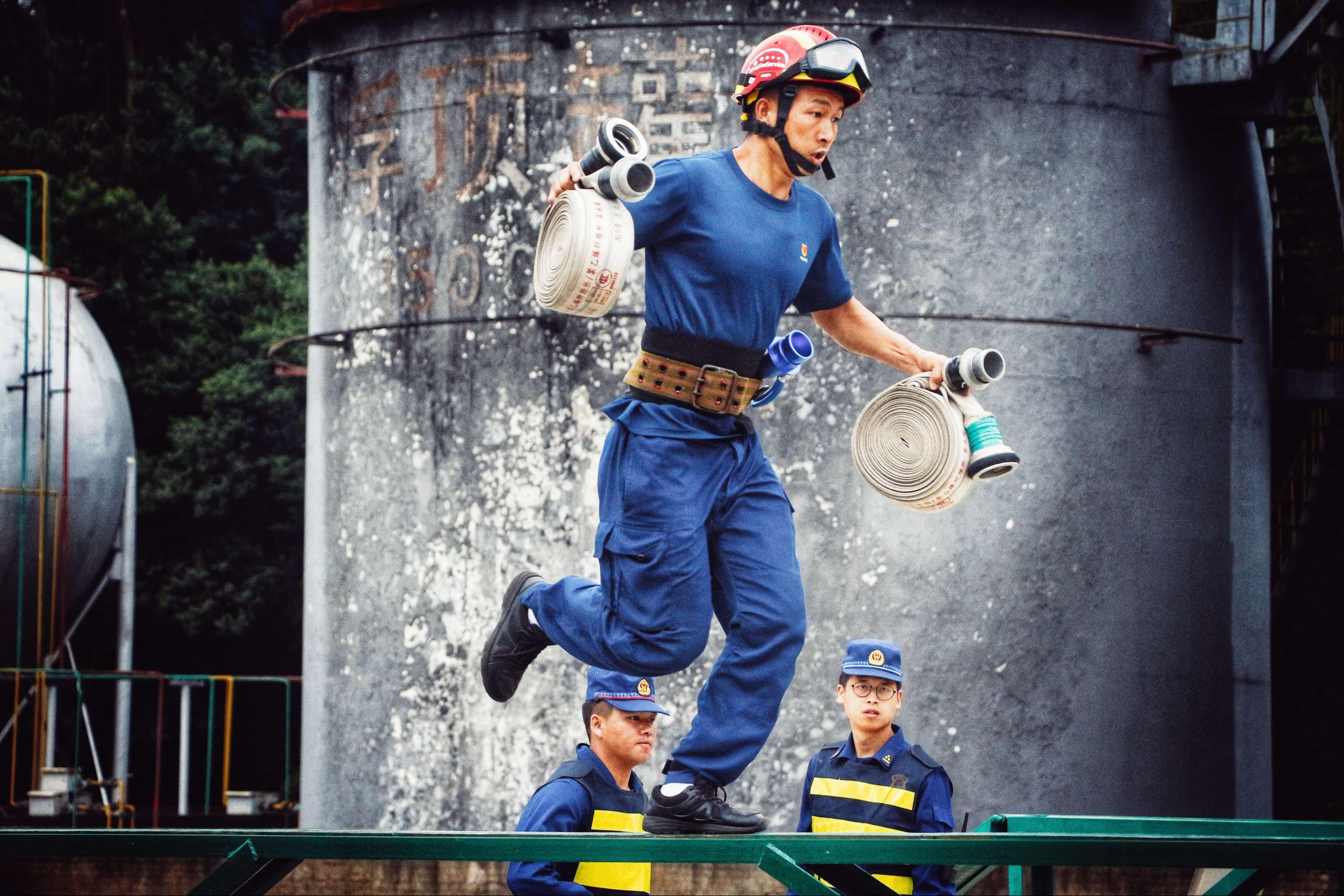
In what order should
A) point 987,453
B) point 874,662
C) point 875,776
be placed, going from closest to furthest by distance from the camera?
point 987,453
point 875,776
point 874,662

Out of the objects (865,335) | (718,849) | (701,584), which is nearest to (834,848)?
(718,849)

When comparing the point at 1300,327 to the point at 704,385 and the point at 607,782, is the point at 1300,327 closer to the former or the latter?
the point at 607,782

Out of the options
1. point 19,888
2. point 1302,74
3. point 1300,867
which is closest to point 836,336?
Answer: point 1300,867

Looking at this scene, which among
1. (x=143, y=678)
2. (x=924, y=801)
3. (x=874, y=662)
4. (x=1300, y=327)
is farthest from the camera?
(x=143, y=678)

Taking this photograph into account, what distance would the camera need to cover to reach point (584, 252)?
491 cm

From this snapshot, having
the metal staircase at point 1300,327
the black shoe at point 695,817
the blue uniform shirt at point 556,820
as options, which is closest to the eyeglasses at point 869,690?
the blue uniform shirt at point 556,820

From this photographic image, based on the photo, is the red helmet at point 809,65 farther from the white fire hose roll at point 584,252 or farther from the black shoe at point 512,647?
the black shoe at point 512,647

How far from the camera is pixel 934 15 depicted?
11.8 meters

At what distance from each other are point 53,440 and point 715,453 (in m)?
13.6

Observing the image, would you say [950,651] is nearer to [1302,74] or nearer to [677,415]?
[1302,74]

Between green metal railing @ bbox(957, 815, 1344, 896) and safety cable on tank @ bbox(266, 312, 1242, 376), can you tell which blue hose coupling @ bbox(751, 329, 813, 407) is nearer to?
green metal railing @ bbox(957, 815, 1344, 896)

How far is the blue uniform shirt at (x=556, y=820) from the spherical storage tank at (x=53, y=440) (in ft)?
40.3

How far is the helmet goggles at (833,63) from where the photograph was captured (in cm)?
528

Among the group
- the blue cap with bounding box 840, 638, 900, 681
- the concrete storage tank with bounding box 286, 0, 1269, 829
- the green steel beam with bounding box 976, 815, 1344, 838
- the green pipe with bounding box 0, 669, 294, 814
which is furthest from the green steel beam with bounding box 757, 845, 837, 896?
the green pipe with bounding box 0, 669, 294, 814
